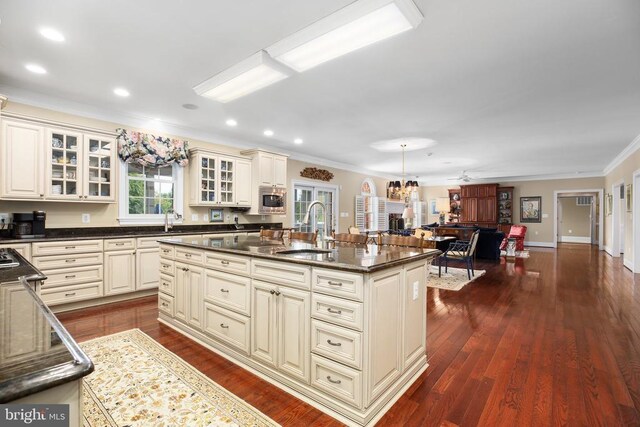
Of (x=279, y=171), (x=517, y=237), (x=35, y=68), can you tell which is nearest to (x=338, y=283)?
(x=35, y=68)

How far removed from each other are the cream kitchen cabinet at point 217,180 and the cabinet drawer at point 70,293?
76.3 inches

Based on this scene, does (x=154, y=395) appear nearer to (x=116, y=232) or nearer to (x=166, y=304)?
(x=166, y=304)

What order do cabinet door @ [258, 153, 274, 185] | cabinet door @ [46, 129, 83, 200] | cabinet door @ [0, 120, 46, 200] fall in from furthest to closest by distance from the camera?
cabinet door @ [258, 153, 274, 185] < cabinet door @ [46, 129, 83, 200] < cabinet door @ [0, 120, 46, 200]

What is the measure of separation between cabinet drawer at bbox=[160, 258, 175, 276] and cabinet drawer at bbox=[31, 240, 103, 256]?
1227mm

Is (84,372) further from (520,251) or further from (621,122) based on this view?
(520,251)

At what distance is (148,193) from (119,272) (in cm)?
141

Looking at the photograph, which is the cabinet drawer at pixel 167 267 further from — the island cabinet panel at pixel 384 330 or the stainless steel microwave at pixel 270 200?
the stainless steel microwave at pixel 270 200

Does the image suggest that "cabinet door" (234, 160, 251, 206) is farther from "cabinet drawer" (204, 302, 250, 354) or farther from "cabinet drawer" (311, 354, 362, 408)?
"cabinet drawer" (311, 354, 362, 408)

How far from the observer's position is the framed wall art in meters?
11.4

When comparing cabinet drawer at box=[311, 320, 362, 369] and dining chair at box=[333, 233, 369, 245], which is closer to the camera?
cabinet drawer at box=[311, 320, 362, 369]

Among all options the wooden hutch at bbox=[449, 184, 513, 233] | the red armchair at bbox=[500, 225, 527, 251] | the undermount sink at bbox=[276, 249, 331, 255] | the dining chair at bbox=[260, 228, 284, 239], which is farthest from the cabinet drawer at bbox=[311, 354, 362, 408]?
the wooden hutch at bbox=[449, 184, 513, 233]

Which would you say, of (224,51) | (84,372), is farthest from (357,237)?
(84,372)

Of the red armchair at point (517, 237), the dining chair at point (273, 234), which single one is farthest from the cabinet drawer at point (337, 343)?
the red armchair at point (517, 237)

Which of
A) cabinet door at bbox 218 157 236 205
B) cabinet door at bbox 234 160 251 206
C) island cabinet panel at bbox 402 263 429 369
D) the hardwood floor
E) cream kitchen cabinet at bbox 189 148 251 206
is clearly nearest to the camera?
the hardwood floor
